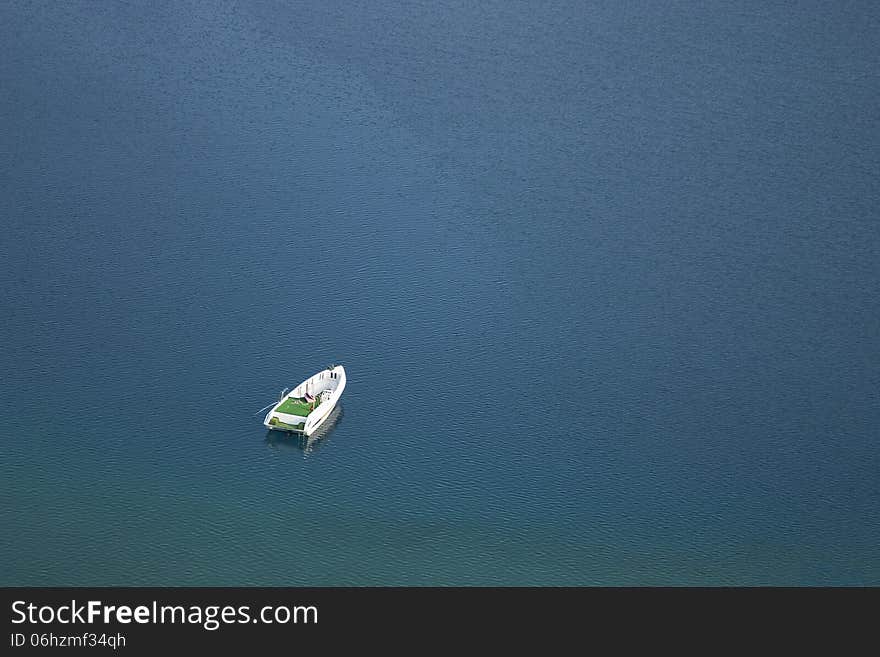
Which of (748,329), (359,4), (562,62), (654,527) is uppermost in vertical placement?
(359,4)

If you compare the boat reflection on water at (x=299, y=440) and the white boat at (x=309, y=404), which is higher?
the white boat at (x=309, y=404)

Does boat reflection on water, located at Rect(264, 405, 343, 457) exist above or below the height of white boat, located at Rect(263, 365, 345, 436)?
below

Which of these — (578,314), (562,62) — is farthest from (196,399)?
(562,62)

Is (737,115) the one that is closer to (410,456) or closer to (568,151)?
(568,151)

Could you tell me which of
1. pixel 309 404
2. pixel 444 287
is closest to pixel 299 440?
pixel 309 404

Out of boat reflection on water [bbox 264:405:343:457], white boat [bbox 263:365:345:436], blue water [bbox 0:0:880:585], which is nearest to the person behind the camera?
blue water [bbox 0:0:880:585]
